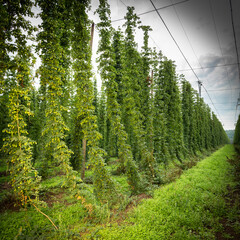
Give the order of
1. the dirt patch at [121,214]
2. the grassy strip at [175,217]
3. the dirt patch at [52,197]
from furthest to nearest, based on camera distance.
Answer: the dirt patch at [52,197]
the dirt patch at [121,214]
the grassy strip at [175,217]

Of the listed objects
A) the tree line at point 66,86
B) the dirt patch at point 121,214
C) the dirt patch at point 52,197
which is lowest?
the dirt patch at point 52,197

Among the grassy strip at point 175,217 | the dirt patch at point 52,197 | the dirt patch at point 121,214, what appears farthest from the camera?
the dirt patch at point 52,197

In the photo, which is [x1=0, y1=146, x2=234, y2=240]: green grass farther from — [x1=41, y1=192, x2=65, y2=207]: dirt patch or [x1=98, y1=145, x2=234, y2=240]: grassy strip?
[x1=41, y1=192, x2=65, y2=207]: dirt patch

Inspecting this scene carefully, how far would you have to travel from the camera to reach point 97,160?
18.3ft

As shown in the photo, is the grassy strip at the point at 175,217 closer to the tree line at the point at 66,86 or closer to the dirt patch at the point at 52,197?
the tree line at the point at 66,86

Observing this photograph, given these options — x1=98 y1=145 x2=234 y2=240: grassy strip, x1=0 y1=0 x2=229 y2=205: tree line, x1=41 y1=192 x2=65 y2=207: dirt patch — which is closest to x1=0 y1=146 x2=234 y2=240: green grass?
x1=98 y1=145 x2=234 y2=240: grassy strip

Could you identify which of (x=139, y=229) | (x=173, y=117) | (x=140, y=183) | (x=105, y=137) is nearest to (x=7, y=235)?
(x=139, y=229)

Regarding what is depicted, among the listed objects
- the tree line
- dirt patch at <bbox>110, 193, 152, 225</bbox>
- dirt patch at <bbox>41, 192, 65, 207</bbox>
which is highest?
the tree line

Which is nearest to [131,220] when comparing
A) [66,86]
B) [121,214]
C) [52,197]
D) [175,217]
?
[121,214]

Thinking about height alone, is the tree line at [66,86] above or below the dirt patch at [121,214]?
above

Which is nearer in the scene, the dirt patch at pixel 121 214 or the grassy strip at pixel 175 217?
the grassy strip at pixel 175 217

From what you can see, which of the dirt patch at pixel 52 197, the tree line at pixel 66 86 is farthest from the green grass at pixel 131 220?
the tree line at pixel 66 86

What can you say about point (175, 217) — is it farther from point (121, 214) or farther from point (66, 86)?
point (66, 86)

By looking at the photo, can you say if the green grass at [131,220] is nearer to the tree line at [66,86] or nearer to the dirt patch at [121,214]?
the dirt patch at [121,214]
